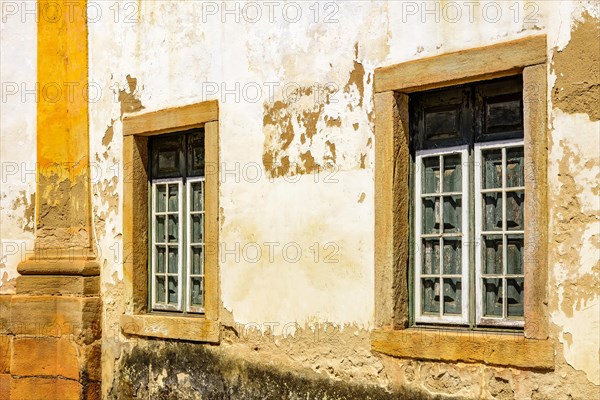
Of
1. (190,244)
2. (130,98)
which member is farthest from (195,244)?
(130,98)

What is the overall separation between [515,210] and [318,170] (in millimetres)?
1588

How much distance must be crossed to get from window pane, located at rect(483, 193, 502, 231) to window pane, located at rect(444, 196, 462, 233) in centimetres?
20

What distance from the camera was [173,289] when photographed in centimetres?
916

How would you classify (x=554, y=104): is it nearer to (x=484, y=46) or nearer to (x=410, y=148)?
(x=484, y=46)

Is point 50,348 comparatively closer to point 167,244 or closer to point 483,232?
point 167,244

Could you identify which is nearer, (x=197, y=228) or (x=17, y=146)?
(x=197, y=228)

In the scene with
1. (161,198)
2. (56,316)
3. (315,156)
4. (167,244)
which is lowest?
(56,316)

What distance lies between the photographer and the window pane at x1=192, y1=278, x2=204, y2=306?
8844 mm

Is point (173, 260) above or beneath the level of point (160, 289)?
above

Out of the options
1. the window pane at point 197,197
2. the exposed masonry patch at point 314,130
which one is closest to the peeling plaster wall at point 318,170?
the exposed masonry patch at point 314,130

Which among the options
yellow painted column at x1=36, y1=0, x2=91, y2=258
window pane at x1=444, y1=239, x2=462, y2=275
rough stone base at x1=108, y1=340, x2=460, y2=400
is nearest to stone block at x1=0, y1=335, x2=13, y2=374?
yellow painted column at x1=36, y1=0, x2=91, y2=258

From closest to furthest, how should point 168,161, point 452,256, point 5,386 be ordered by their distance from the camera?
point 452,256 → point 168,161 → point 5,386

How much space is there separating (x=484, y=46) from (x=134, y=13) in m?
3.96

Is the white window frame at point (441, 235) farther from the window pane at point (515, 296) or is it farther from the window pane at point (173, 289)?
the window pane at point (173, 289)
